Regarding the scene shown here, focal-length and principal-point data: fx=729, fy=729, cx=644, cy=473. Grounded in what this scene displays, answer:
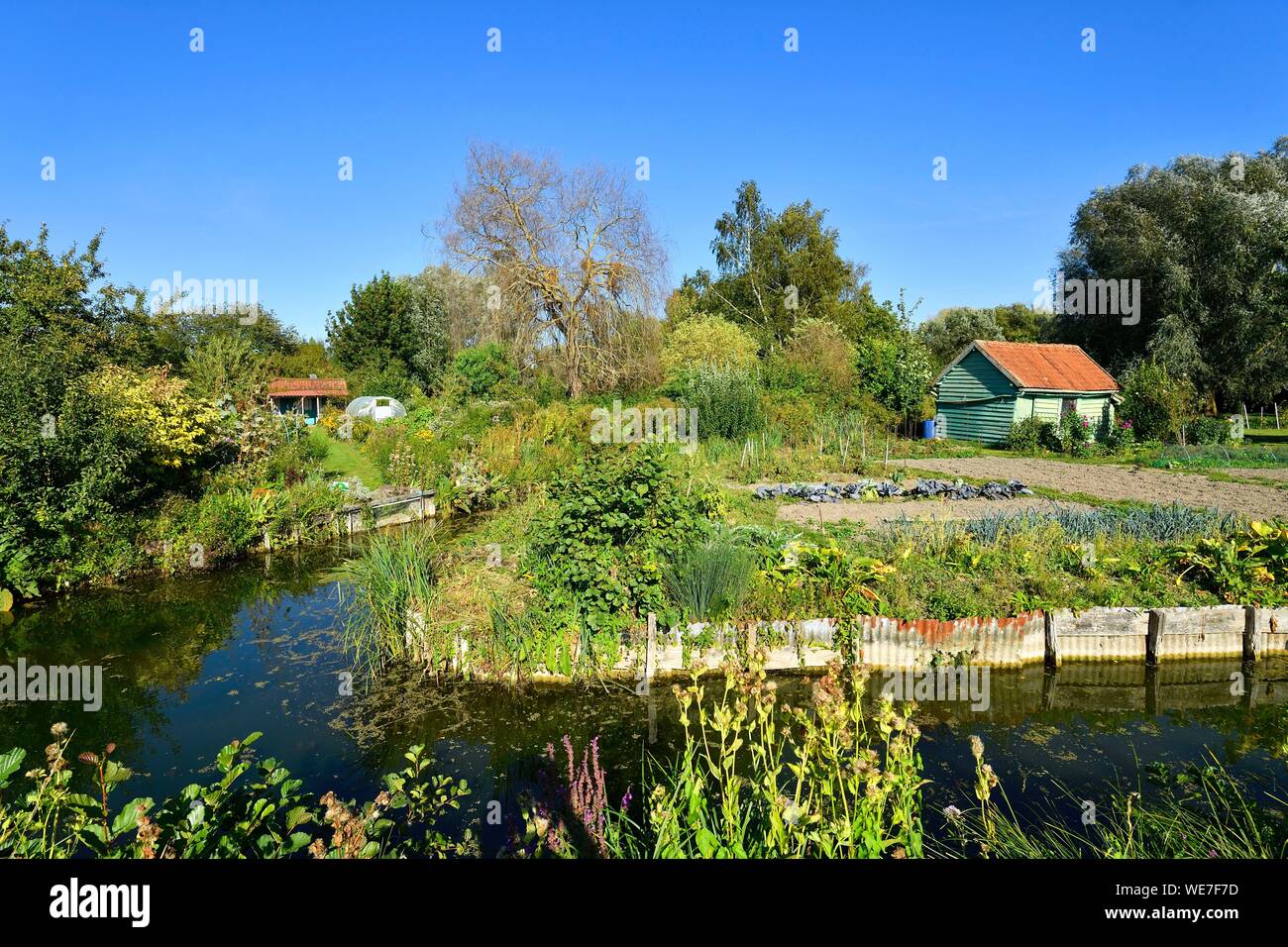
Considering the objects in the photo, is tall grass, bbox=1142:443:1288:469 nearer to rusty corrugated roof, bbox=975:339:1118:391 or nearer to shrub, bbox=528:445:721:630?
rusty corrugated roof, bbox=975:339:1118:391

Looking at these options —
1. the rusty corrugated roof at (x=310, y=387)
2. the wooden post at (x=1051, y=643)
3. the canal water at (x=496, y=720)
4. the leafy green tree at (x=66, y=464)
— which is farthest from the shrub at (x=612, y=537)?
the rusty corrugated roof at (x=310, y=387)

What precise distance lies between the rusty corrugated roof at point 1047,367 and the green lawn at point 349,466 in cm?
1920

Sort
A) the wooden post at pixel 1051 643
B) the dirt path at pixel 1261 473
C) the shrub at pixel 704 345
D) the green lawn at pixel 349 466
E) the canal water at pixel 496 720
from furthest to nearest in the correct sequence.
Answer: the shrub at pixel 704 345 → the green lawn at pixel 349 466 → the dirt path at pixel 1261 473 → the wooden post at pixel 1051 643 → the canal water at pixel 496 720

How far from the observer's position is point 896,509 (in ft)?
39.5

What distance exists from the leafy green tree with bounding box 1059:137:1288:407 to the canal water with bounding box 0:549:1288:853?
2627cm

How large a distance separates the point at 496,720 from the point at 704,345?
20.8 m

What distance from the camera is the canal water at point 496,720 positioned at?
5.21 m

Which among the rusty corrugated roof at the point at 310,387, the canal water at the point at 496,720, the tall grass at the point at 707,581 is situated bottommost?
the canal water at the point at 496,720

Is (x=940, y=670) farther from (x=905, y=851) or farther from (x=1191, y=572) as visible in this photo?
(x=905, y=851)

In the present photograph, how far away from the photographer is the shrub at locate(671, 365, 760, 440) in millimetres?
18812

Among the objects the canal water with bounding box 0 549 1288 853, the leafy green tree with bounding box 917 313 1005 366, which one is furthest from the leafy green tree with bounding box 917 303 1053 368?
the canal water with bounding box 0 549 1288 853

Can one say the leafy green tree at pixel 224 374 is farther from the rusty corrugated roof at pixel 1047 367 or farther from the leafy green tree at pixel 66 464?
the rusty corrugated roof at pixel 1047 367

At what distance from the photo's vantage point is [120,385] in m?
11.8
